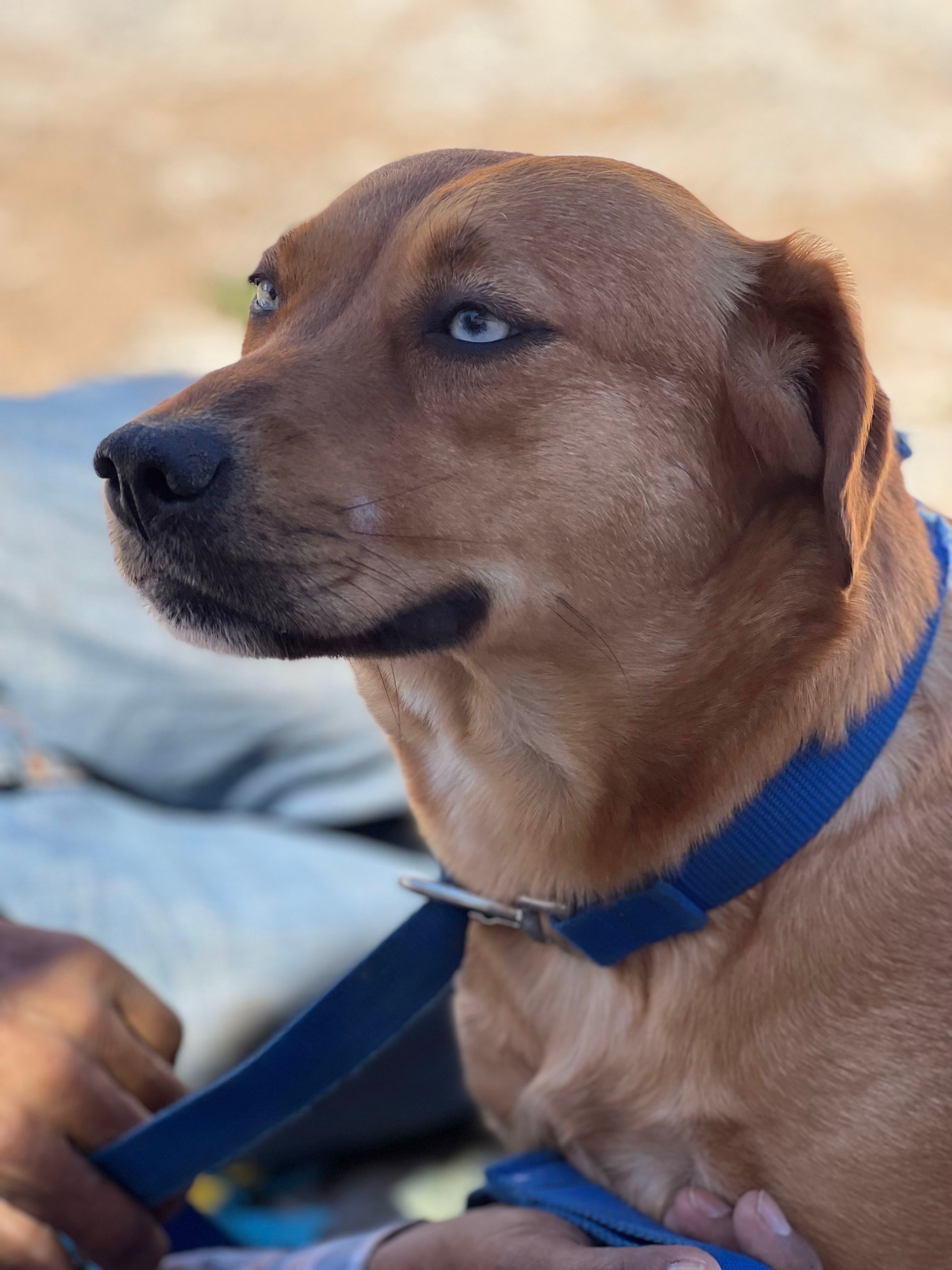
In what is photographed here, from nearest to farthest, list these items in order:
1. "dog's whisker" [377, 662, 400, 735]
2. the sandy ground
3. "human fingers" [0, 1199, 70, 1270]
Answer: "human fingers" [0, 1199, 70, 1270] → "dog's whisker" [377, 662, 400, 735] → the sandy ground

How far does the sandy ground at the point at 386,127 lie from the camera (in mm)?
10844

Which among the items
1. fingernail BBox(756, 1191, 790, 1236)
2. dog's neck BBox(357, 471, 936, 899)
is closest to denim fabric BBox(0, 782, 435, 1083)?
dog's neck BBox(357, 471, 936, 899)

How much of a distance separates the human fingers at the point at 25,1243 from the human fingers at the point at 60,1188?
0.08ft

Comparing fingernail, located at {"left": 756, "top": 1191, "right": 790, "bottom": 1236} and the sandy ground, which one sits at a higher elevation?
the sandy ground

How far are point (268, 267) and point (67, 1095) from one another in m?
1.50

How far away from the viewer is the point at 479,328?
202 centimetres

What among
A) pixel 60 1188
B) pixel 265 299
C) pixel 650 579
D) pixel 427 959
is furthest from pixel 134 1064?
pixel 265 299

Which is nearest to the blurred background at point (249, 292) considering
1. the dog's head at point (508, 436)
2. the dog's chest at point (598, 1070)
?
the dog's chest at point (598, 1070)

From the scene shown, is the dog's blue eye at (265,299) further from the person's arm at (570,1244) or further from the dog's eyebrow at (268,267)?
the person's arm at (570,1244)

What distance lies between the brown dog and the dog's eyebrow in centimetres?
22

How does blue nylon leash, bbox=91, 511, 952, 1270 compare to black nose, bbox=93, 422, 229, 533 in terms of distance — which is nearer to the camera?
black nose, bbox=93, 422, 229, 533

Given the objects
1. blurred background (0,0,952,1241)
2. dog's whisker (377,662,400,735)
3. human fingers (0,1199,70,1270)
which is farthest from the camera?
blurred background (0,0,952,1241)

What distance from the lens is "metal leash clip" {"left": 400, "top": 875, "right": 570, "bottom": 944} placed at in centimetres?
216

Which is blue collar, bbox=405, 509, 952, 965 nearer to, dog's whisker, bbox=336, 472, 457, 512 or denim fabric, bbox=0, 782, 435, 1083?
dog's whisker, bbox=336, 472, 457, 512
